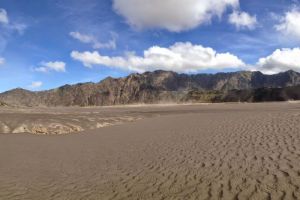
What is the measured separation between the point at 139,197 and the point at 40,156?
7.60 metres

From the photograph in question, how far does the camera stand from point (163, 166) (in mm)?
11344

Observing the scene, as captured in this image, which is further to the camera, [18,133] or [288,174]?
[18,133]

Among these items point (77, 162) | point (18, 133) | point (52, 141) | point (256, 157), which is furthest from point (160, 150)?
point (18, 133)

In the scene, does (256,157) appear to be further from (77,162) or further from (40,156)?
(40,156)

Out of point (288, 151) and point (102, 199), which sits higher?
point (288, 151)

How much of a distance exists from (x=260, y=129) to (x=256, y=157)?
6.23 metres

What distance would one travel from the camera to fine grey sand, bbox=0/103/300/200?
8.68m

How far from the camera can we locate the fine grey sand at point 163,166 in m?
8.68

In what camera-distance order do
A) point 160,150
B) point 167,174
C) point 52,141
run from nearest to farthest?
point 167,174 → point 160,150 → point 52,141

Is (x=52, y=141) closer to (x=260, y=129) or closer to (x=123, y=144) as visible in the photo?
(x=123, y=144)

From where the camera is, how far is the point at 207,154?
12.4 meters

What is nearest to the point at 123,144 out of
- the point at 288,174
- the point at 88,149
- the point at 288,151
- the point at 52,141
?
the point at 88,149

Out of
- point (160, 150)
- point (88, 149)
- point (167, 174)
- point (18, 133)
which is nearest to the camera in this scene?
point (167, 174)

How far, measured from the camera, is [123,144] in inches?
653
